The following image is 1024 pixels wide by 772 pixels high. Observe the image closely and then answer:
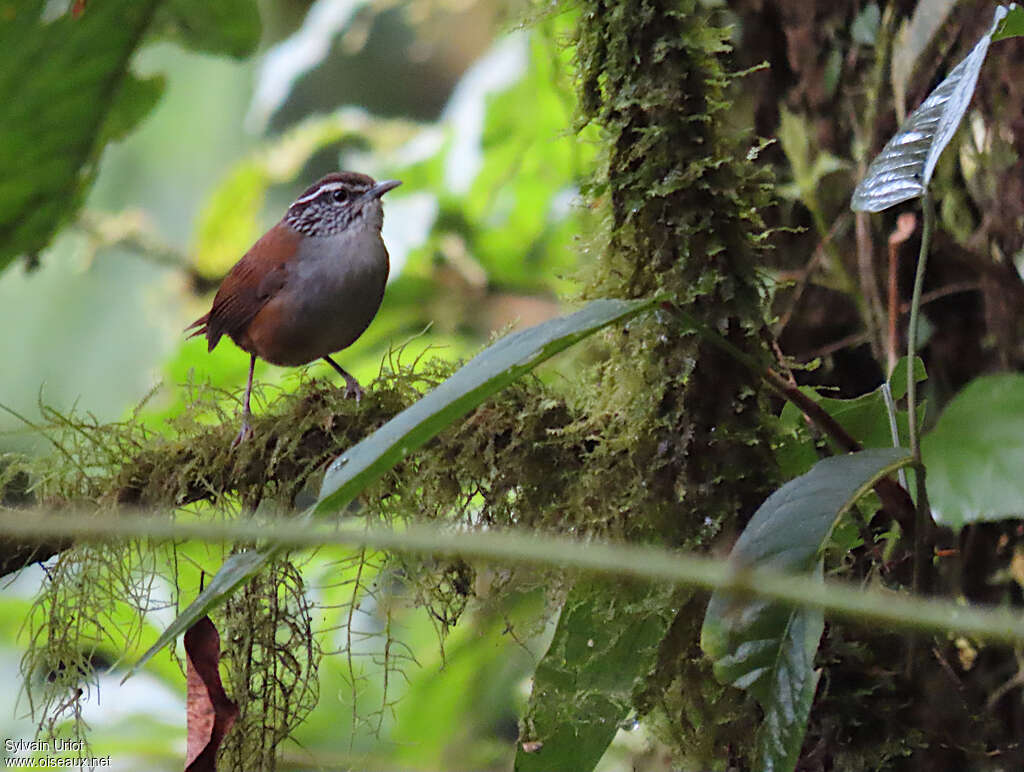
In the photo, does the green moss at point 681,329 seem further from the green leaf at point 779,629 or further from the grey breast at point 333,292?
the grey breast at point 333,292

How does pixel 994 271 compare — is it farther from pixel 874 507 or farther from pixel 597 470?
pixel 597 470

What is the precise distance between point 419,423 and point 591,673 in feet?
1.74

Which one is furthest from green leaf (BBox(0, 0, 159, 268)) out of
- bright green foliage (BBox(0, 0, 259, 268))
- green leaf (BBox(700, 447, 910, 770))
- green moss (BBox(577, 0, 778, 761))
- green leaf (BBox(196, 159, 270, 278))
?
green leaf (BBox(700, 447, 910, 770))

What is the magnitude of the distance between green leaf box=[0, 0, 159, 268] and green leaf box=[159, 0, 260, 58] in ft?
1.12

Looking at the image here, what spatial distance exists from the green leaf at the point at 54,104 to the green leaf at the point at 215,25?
0.34 meters

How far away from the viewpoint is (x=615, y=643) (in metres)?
1.36

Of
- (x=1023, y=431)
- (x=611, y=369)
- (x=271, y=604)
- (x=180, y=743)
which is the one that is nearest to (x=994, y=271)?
(x=1023, y=431)

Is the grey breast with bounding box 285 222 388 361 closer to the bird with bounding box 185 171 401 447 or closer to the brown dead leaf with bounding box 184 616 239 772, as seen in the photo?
the bird with bounding box 185 171 401 447

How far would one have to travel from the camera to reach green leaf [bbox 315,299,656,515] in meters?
0.98

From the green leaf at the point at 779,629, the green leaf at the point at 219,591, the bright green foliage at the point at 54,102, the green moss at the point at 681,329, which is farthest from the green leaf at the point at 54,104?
the green leaf at the point at 779,629

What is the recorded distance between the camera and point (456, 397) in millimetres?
1022

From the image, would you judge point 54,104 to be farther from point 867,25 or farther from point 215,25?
point 867,25

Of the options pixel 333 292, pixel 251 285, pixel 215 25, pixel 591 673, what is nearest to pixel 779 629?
pixel 591 673

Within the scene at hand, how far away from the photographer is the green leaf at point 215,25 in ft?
9.26
